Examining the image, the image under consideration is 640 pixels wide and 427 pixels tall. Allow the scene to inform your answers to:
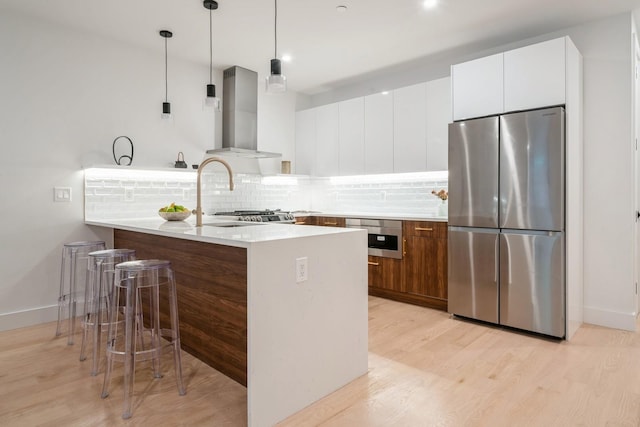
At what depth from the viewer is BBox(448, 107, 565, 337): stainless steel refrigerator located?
305 cm

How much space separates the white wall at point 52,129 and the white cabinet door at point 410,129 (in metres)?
2.58

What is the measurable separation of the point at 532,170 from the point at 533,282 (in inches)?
35.7

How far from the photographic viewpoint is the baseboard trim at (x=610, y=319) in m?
3.27

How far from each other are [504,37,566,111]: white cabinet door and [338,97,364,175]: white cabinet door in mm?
1910

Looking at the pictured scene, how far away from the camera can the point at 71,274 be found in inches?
126

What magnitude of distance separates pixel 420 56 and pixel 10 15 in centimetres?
389

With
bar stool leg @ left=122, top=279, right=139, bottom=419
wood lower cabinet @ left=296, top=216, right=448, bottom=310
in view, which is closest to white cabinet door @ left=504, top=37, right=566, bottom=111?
wood lower cabinet @ left=296, top=216, right=448, bottom=310

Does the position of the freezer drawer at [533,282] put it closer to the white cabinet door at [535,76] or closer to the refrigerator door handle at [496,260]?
the refrigerator door handle at [496,260]

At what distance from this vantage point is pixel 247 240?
5.97 feet

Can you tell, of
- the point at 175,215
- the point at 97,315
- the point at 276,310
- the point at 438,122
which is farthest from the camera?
the point at 438,122

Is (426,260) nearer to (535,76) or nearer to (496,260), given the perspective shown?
(496,260)

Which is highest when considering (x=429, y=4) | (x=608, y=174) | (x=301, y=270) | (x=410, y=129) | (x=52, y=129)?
(x=429, y=4)

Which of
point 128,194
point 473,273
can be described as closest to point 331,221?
point 473,273

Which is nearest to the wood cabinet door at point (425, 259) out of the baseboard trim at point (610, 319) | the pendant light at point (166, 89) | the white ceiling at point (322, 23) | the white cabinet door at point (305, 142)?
the baseboard trim at point (610, 319)
